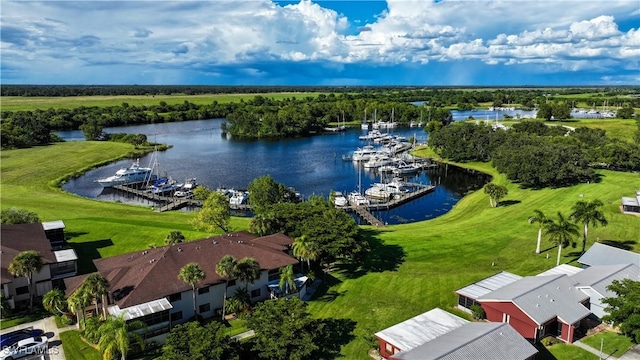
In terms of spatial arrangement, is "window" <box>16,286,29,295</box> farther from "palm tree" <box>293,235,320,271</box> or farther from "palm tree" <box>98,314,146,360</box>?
"palm tree" <box>293,235,320,271</box>

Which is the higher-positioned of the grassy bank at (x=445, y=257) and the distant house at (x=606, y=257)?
the distant house at (x=606, y=257)

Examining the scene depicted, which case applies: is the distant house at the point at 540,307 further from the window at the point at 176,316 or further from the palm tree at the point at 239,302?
the window at the point at 176,316

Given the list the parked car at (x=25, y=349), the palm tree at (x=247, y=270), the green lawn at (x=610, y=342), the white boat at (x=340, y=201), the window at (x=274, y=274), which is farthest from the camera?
the white boat at (x=340, y=201)

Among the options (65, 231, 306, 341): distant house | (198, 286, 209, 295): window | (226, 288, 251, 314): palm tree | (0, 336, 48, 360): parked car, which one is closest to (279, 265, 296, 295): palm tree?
(65, 231, 306, 341): distant house

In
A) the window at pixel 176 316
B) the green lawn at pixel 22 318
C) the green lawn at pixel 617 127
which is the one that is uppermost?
the green lawn at pixel 617 127

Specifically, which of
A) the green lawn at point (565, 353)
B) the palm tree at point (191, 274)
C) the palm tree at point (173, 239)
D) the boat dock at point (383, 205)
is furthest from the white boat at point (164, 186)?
the green lawn at point (565, 353)

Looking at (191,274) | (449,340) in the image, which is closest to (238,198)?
(191,274)

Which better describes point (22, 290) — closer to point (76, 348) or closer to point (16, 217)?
point (76, 348)

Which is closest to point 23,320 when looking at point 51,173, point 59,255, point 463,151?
point 59,255
